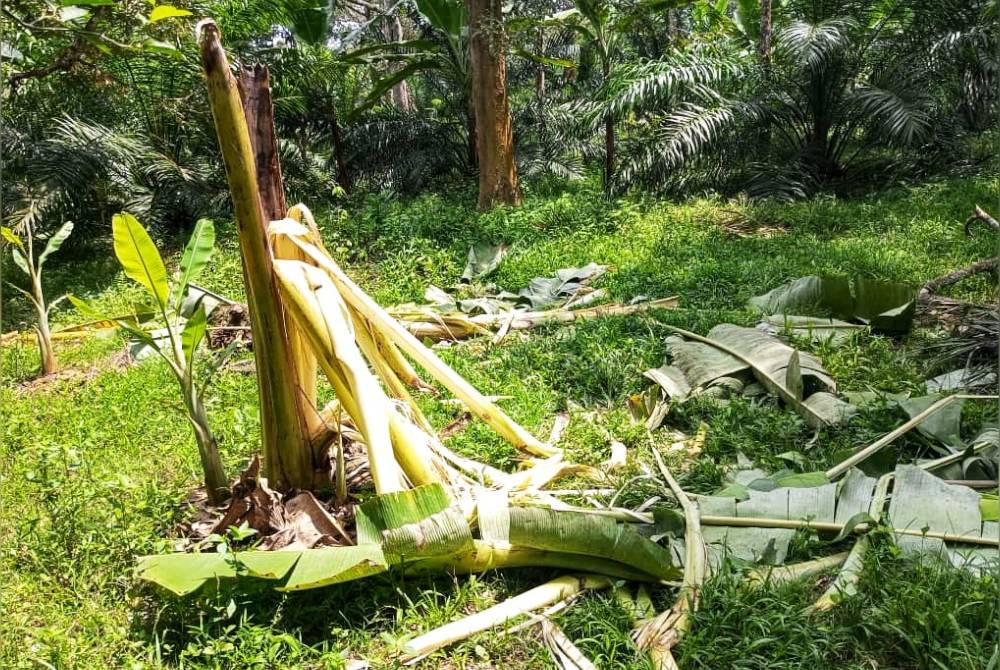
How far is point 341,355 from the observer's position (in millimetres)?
2455

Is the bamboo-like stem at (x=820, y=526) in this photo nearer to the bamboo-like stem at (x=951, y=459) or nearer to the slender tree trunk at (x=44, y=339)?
the bamboo-like stem at (x=951, y=459)

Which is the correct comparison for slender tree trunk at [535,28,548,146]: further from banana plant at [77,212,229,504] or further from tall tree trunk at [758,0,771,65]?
banana plant at [77,212,229,504]

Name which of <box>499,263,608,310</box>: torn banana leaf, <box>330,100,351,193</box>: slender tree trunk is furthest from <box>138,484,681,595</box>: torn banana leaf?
<box>330,100,351,193</box>: slender tree trunk

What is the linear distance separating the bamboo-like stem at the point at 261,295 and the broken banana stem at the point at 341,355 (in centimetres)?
Result: 8

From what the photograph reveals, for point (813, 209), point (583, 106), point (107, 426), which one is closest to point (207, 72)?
point (107, 426)

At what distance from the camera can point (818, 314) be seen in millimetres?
4660

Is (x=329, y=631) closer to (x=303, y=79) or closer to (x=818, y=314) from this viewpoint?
(x=818, y=314)

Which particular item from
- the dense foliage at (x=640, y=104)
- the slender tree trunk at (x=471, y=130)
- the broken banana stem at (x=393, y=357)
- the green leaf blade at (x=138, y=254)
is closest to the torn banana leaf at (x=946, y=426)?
the broken banana stem at (x=393, y=357)

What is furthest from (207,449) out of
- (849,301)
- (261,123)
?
(849,301)

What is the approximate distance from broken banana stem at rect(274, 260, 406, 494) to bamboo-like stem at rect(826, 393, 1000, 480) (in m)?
1.60

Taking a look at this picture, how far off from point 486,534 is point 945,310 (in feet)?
10.9

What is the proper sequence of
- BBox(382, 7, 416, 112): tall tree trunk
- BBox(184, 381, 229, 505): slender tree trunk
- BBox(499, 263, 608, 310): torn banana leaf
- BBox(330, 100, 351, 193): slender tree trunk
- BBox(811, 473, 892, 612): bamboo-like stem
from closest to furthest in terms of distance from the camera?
BBox(811, 473, 892, 612): bamboo-like stem
BBox(184, 381, 229, 505): slender tree trunk
BBox(499, 263, 608, 310): torn banana leaf
BBox(330, 100, 351, 193): slender tree trunk
BBox(382, 7, 416, 112): tall tree trunk

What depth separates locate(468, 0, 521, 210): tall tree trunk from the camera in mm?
8312

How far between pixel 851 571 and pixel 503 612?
1044mm
